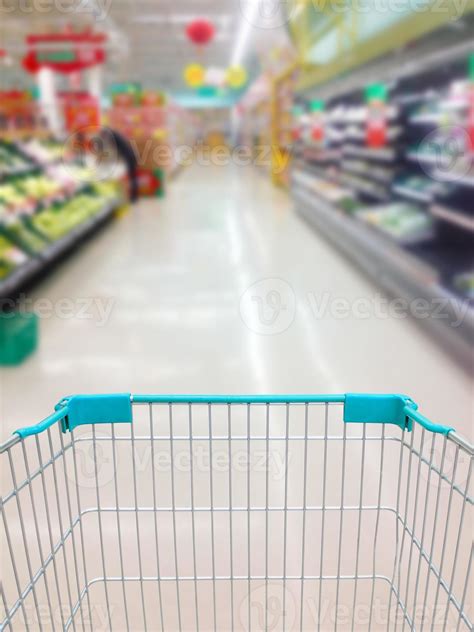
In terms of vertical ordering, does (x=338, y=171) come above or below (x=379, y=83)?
below

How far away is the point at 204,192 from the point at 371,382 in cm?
1128

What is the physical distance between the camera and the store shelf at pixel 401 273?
371 cm

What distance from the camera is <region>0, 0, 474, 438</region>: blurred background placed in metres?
3.49

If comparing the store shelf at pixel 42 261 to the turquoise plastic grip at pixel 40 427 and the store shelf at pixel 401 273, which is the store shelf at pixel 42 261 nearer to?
the store shelf at pixel 401 273

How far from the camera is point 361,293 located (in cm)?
519

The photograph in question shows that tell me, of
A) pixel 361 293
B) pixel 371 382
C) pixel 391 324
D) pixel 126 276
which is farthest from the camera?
pixel 126 276

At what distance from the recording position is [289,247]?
7285mm

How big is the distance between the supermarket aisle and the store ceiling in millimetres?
3780

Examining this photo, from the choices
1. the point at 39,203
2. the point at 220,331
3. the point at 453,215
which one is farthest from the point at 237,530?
the point at 39,203

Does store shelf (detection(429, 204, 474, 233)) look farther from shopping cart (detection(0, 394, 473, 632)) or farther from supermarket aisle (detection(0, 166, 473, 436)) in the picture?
shopping cart (detection(0, 394, 473, 632))

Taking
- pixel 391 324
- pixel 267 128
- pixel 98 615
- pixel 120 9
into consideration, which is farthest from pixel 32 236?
pixel 267 128

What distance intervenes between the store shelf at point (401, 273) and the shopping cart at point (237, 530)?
1.31 m

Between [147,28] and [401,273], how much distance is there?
50.2ft

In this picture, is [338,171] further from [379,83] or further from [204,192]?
[204,192]
